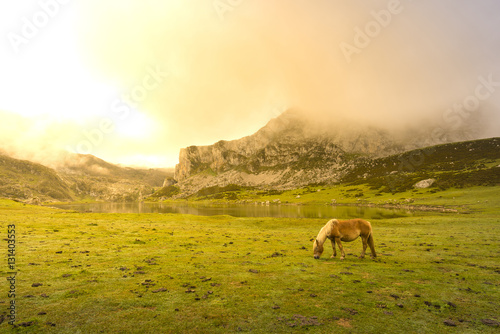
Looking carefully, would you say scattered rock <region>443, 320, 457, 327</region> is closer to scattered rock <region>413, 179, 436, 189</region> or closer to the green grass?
the green grass

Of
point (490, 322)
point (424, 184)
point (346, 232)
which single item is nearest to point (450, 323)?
point (490, 322)

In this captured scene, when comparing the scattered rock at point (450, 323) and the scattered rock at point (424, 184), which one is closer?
the scattered rock at point (450, 323)

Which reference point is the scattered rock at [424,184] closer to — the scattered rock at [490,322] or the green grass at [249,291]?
the green grass at [249,291]

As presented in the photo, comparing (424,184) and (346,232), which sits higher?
(424,184)

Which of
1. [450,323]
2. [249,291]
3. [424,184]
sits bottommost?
[450,323]

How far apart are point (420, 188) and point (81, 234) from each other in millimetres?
189411

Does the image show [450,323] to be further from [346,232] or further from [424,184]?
[424,184]

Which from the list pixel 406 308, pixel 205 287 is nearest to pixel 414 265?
pixel 406 308

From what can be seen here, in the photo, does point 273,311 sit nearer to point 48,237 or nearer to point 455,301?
point 455,301

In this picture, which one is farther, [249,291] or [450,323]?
[249,291]

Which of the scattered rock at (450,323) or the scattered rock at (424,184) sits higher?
the scattered rock at (424,184)

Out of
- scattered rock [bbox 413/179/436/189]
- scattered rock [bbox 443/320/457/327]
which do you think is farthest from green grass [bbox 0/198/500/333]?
scattered rock [bbox 413/179/436/189]

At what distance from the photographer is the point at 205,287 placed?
13633 mm

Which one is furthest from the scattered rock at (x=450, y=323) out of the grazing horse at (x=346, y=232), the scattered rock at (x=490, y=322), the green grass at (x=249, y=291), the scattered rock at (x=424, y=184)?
the scattered rock at (x=424, y=184)
